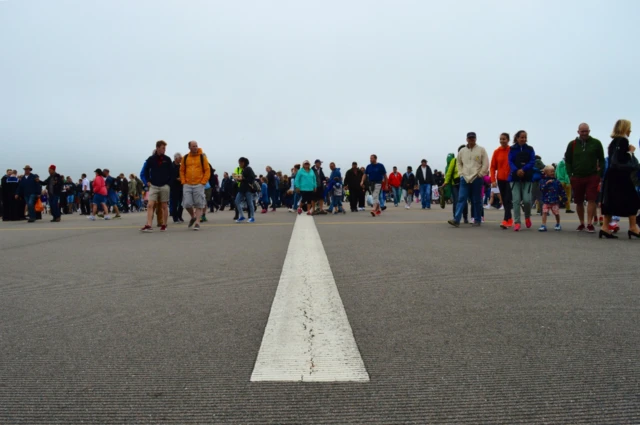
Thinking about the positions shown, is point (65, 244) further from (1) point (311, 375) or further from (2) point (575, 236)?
(2) point (575, 236)

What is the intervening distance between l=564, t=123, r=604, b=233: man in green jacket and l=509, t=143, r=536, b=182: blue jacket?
2.23 feet

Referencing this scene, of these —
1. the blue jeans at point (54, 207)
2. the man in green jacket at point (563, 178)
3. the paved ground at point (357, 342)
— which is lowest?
the paved ground at point (357, 342)

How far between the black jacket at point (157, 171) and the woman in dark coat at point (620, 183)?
857 centimetres

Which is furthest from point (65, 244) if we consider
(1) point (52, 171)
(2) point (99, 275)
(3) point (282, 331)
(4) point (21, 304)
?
(1) point (52, 171)

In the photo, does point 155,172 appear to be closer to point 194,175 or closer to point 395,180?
point 194,175

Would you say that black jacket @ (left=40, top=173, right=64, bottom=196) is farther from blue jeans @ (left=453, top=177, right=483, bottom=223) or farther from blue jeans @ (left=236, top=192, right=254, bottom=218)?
blue jeans @ (left=453, top=177, right=483, bottom=223)

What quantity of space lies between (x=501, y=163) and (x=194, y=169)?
6.66m

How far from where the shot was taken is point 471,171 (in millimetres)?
10727

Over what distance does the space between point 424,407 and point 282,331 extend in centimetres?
119

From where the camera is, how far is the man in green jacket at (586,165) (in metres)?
8.95

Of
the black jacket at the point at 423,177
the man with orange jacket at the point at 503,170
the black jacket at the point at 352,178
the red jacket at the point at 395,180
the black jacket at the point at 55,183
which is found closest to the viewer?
the man with orange jacket at the point at 503,170

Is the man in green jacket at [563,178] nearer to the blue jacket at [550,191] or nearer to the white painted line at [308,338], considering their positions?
the blue jacket at [550,191]

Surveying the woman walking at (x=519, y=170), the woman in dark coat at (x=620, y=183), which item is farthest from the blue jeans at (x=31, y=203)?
the woman in dark coat at (x=620, y=183)

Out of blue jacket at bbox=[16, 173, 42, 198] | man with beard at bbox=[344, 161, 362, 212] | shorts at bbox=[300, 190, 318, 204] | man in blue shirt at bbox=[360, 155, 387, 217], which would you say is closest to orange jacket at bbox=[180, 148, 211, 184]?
shorts at bbox=[300, 190, 318, 204]
